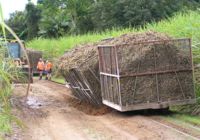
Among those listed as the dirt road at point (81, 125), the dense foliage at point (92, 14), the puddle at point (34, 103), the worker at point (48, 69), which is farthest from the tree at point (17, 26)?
the worker at point (48, 69)

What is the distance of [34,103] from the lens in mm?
19375

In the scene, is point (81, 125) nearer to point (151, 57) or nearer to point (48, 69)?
point (151, 57)

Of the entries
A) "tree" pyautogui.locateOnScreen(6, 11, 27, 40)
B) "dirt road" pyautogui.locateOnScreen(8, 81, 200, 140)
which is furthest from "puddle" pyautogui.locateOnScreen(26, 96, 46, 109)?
"tree" pyautogui.locateOnScreen(6, 11, 27, 40)

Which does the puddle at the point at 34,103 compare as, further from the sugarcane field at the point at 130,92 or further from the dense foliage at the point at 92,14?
the dense foliage at the point at 92,14

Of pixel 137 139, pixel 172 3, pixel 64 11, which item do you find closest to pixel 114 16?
pixel 172 3

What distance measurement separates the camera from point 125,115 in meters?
14.2

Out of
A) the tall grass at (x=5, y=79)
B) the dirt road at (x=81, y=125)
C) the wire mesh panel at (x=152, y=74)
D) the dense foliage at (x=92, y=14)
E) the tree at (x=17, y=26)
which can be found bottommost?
the dirt road at (x=81, y=125)

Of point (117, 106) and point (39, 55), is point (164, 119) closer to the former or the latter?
point (117, 106)

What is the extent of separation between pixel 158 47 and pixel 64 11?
43128 millimetres

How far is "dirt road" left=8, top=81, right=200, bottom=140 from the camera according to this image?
1121 centimetres

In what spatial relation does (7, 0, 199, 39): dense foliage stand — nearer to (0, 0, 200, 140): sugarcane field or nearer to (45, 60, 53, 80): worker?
(45, 60, 53, 80): worker

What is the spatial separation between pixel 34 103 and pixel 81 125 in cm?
620

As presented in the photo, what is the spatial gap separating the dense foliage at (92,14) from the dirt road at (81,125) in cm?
1520

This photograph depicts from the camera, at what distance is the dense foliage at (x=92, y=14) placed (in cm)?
4119
